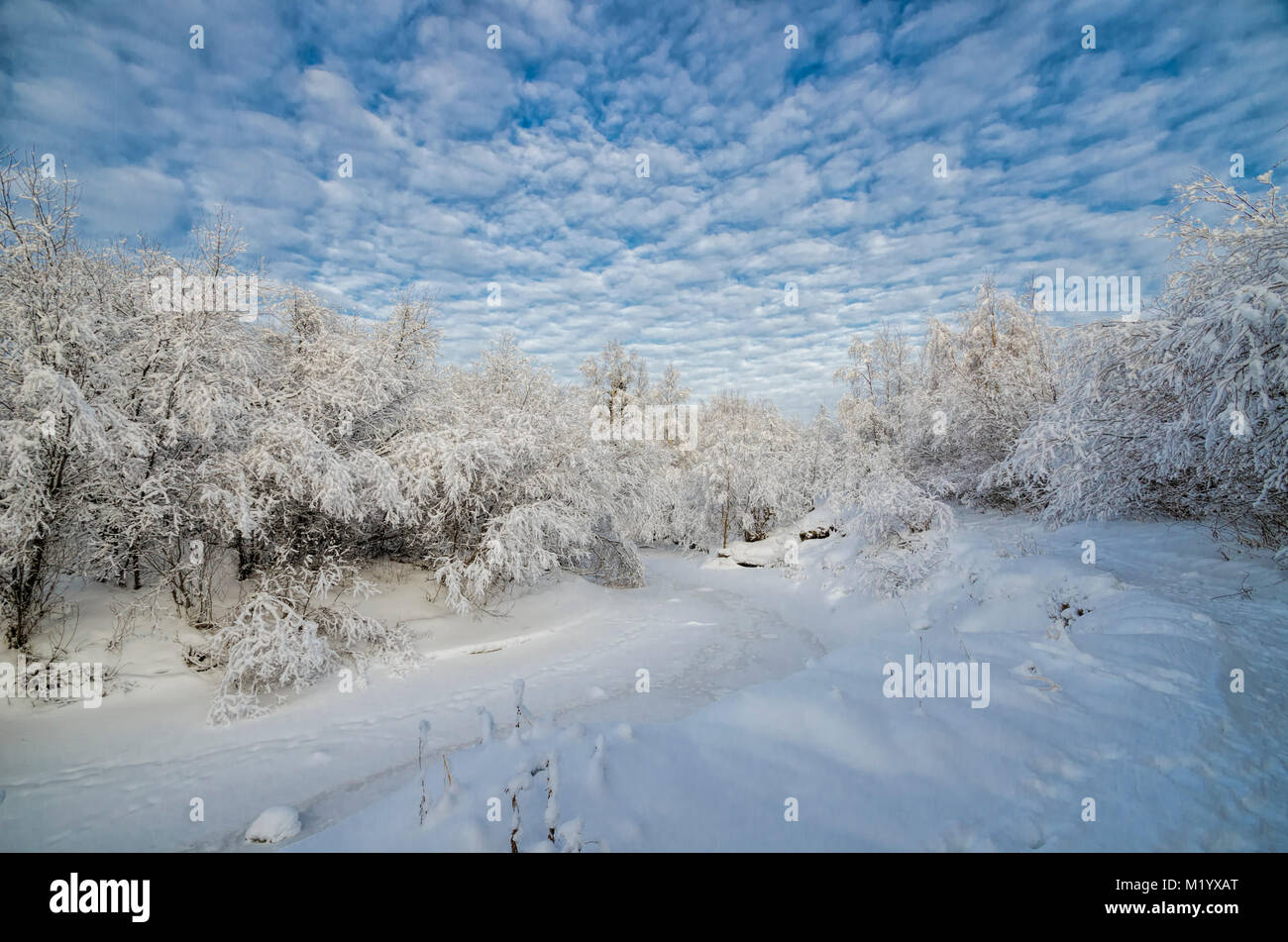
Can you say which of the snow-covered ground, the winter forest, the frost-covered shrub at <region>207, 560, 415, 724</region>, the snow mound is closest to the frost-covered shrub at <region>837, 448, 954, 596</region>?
the winter forest

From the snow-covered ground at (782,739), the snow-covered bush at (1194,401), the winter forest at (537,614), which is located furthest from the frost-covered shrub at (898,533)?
the snow-covered bush at (1194,401)

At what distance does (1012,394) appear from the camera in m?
14.6

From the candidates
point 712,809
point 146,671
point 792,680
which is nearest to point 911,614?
point 792,680

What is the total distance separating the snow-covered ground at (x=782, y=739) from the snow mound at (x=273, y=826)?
0.15 m

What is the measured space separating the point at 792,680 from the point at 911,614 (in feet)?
21.3

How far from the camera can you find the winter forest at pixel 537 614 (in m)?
3.05

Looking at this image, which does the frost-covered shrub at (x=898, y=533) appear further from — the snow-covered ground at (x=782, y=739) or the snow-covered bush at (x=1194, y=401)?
the snow-covered bush at (x=1194, y=401)

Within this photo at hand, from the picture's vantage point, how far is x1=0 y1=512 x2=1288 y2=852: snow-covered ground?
275 cm

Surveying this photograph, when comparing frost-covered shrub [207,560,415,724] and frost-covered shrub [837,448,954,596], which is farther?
frost-covered shrub [837,448,954,596]

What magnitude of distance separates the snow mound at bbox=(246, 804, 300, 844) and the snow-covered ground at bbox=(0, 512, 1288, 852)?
0.50ft

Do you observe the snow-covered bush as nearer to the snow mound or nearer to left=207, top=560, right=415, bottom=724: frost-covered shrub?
the snow mound

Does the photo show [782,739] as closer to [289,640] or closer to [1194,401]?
[1194,401]

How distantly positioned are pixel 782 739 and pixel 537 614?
9646 millimetres

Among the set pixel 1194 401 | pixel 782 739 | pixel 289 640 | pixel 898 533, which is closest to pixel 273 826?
pixel 289 640
